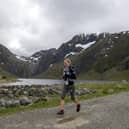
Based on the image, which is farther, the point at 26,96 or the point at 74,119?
the point at 26,96

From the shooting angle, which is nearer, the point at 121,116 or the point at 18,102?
the point at 121,116

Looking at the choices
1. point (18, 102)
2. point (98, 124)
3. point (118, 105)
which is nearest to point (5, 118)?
point (98, 124)

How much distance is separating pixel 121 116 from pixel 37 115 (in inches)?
225

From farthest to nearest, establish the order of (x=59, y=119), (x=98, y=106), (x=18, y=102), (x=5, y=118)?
Result: (x=18, y=102), (x=98, y=106), (x=5, y=118), (x=59, y=119)

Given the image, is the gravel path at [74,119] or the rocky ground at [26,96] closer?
the gravel path at [74,119]

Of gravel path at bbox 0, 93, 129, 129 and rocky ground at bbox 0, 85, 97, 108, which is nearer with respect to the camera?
gravel path at bbox 0, 93, 129, 129

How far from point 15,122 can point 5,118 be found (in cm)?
199

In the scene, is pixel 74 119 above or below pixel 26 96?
below

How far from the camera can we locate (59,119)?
2016 centimetres

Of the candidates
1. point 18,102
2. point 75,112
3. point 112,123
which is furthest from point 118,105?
point 18,102

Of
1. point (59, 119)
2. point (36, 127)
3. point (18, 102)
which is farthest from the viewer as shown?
point (18, 102)

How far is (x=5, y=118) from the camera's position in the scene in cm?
2195

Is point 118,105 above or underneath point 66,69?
underneath

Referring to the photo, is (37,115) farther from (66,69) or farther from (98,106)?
(98,106)
